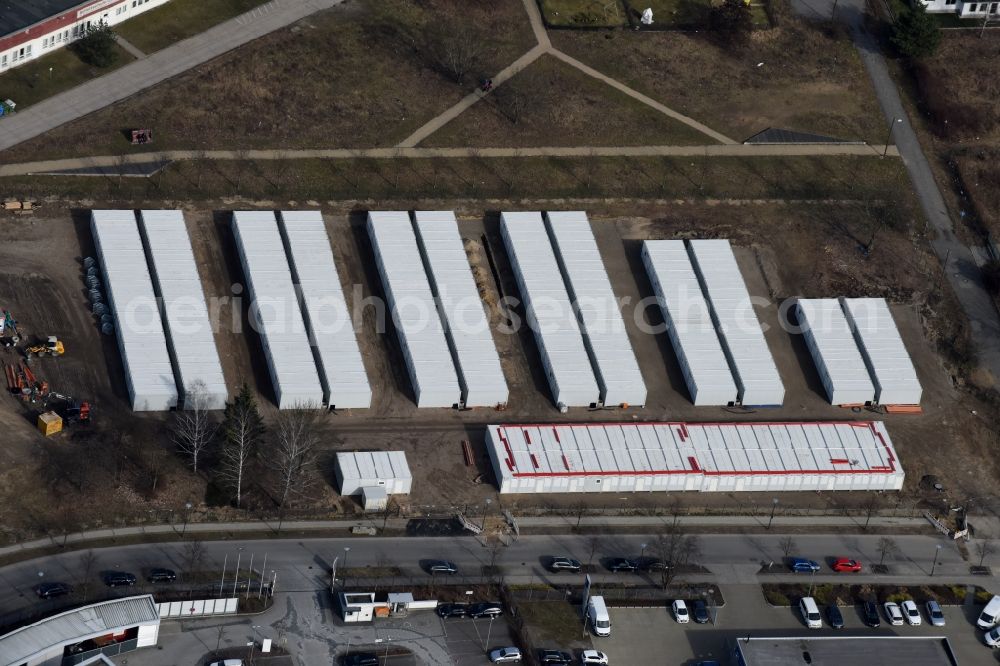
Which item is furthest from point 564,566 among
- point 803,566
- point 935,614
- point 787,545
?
point 935,614

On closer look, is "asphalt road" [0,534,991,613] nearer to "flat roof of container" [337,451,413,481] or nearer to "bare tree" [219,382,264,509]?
"flat roof of container" [337,451,413,481]

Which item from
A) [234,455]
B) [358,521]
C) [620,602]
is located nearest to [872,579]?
[620,602]

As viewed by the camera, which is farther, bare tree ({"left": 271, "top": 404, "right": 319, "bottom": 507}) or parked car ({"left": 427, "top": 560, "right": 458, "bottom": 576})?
bare tree ({"left": 271, "top": 404, "right": 319, "bottom": 507})

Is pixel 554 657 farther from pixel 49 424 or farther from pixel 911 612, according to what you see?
pixel 49 424

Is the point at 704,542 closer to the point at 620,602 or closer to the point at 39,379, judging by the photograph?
the point at 620,602

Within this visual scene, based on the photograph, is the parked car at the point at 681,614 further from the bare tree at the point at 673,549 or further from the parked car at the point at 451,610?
the parked car at the point at 451,610

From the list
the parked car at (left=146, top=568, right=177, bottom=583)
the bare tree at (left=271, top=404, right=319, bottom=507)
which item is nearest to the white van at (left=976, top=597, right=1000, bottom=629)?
the bare tree at (left=271, top=404, right=319, bottom=507)
